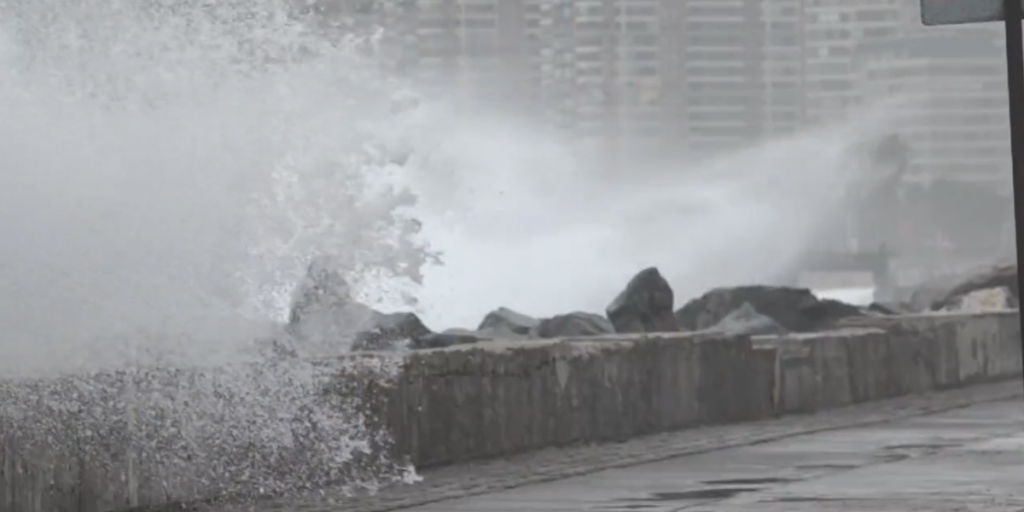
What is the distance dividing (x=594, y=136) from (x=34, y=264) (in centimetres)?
3463

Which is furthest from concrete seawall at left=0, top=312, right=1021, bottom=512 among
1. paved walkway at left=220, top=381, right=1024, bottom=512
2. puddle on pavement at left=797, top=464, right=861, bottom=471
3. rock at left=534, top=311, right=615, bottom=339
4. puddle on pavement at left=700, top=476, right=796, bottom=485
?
rock at left=534, top=311, right=615, bottom=339

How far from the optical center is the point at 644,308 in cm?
1950

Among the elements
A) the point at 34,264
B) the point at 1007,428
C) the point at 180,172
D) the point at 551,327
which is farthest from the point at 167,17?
the point at 551,327

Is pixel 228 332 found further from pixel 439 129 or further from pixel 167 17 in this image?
pixel 439 129

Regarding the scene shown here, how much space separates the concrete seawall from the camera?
938 cm

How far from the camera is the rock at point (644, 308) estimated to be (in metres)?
19.3

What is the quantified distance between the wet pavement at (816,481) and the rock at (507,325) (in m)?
7.92

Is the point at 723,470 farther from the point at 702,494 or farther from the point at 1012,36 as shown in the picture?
the point at 1012,36

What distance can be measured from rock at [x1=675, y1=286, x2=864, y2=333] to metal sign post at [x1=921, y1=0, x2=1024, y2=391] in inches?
558

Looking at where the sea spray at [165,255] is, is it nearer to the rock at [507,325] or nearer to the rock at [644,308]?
the rock at [644,308]

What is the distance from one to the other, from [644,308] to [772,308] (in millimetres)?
4908

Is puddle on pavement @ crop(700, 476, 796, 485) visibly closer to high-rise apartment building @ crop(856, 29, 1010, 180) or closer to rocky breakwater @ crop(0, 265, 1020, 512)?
rocky breakwater @ crop(0, 265, 1020, 512)

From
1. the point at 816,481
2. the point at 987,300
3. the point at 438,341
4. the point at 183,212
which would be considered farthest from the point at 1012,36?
the point at 987,300

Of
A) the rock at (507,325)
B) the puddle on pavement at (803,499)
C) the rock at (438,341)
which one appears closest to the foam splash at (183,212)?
the rock at (438,341)
